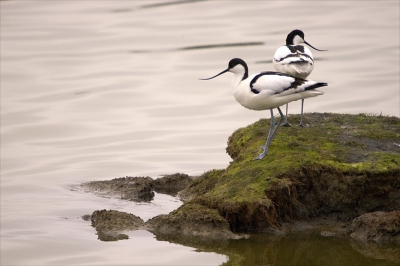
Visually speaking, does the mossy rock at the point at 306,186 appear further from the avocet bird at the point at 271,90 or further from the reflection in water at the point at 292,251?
the avocet bird at the point at 271,90

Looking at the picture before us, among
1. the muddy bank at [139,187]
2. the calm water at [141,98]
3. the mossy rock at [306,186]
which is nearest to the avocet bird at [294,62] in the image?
the mossy rock at [306,186]

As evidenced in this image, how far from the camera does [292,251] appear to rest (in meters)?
7.93

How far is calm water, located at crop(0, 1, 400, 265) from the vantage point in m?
8.56

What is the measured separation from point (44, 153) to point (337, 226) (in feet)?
24.8

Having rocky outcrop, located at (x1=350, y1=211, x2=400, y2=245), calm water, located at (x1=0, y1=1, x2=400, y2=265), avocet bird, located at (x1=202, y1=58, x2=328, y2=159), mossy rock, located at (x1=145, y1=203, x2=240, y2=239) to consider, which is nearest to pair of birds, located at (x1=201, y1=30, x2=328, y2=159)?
avocet bird, located at (x1=202, y1=58, x2=328, y2=159)

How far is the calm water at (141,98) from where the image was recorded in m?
8.56

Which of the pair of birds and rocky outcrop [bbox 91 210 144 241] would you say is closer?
rocky outcrop [bbox 91 210 144 241]

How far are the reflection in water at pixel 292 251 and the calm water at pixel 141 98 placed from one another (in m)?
0.02

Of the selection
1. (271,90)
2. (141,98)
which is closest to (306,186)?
(271,90)

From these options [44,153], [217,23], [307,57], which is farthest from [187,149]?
[217,23]

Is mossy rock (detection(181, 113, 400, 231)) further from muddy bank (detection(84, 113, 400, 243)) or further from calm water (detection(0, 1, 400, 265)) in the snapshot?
calm water (detection(0, 1, 400, 265))

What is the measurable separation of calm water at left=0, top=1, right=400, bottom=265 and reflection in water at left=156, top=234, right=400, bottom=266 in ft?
0.06

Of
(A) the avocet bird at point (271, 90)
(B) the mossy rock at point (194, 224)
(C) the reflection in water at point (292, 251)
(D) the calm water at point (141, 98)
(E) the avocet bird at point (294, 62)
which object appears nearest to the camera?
(C) the reflection in water at point (292, 251)

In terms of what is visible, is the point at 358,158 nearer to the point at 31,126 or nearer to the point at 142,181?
the point at 142,181
